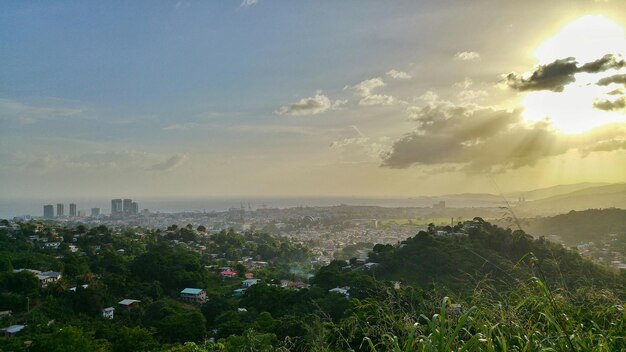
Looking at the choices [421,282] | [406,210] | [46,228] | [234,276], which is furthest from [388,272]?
[406,210]

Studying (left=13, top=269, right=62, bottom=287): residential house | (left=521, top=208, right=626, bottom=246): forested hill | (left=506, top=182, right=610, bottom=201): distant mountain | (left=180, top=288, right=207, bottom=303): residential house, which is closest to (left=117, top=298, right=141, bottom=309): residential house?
(left=180, top=288, right=207, bottom=303): residential house

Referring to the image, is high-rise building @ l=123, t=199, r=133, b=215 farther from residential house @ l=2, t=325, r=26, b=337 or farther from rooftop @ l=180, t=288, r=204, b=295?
residential house @ l=2, t=325, r=26, b=337

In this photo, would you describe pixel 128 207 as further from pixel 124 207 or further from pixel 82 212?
pixel 82 212

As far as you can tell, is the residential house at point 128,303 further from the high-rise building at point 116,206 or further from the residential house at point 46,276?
the high-rise building at point 116,206

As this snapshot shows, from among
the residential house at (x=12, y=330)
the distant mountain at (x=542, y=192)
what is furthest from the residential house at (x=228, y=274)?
the distant mountain at (x=542, y=192)

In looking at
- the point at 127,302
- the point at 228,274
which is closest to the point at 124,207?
the point at 228,274

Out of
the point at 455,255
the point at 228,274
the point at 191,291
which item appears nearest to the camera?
the point at 191,291
